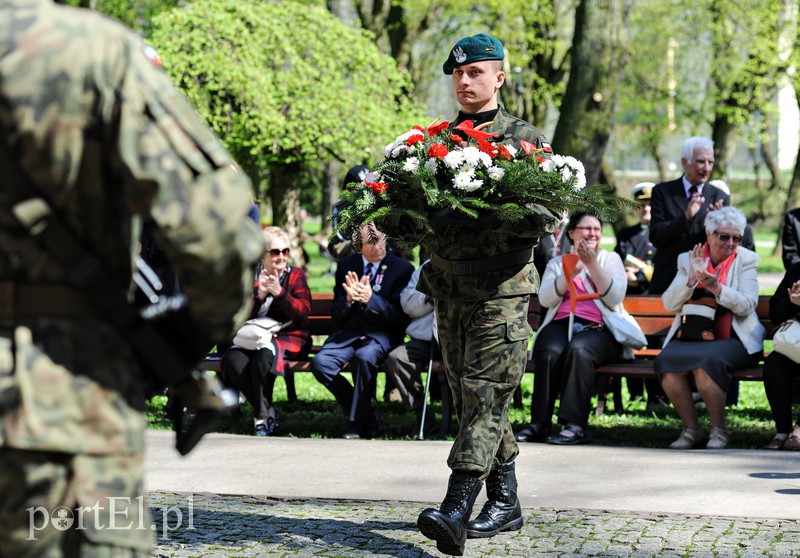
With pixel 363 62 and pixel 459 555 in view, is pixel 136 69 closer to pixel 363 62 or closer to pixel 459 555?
pixel 459 555

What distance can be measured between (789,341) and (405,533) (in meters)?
3.63

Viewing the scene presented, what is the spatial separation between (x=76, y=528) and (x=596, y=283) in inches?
259

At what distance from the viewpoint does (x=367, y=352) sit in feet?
29.7

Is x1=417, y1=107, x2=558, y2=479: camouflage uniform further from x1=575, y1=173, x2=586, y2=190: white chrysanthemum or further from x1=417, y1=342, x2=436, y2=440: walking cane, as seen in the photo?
x1=417, y1=342, x2=436, y2=440: walking cane

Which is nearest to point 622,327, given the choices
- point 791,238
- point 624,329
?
point 624,329

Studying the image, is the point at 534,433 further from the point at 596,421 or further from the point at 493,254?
the point at 493,254

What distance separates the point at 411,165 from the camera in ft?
18.0

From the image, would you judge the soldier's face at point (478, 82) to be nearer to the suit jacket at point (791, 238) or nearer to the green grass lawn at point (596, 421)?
the green grass lawn at point (596, 421)

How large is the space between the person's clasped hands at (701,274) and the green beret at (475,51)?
10.9ft

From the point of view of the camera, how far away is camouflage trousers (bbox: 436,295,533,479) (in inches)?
211

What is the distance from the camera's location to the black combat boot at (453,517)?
200 inches

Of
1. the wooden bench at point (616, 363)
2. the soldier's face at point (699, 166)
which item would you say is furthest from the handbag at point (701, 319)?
the soldier's face at point (699, 166)

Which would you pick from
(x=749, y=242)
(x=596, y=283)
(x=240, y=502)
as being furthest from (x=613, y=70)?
(x=240, y=502)
